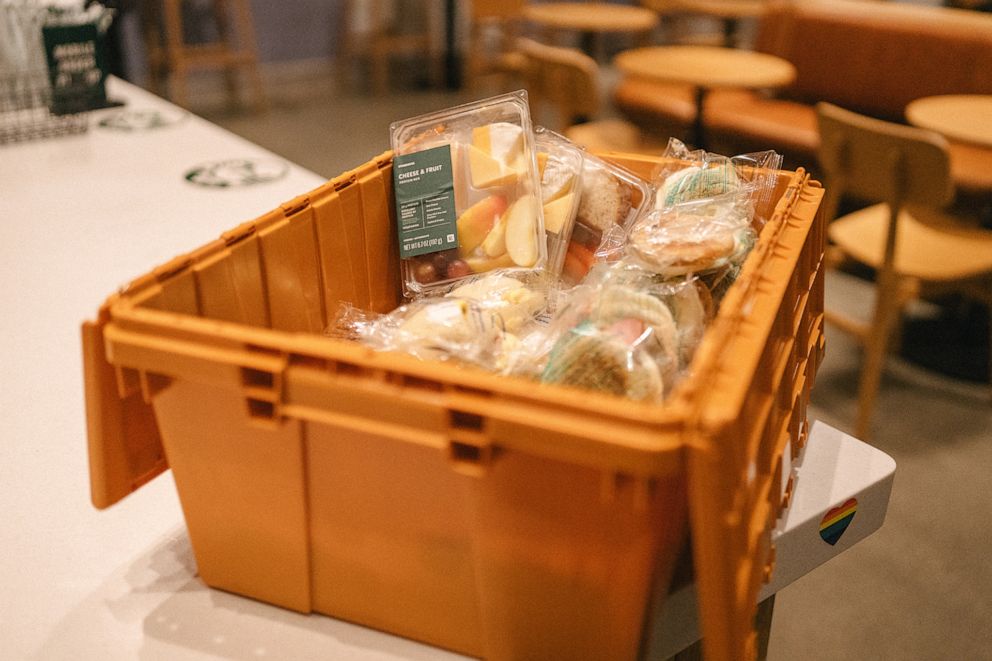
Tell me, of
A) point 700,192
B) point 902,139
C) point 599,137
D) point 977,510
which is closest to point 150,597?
point 700,192

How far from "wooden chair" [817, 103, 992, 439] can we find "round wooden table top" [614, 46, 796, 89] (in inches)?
37.5

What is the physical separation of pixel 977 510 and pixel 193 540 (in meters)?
2.15

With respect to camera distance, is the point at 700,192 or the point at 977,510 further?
the point at 977,510

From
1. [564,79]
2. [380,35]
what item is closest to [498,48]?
[380,35]

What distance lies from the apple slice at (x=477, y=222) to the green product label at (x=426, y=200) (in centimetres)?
1

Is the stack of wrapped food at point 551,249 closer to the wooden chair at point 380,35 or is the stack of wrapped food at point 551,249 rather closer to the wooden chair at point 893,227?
the wooden chair at point 893,227

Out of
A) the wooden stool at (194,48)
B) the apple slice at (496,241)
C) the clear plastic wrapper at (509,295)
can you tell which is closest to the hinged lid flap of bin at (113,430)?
the clear plastic wrapper at (509,295)

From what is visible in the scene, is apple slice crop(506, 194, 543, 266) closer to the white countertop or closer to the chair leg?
the white countertop

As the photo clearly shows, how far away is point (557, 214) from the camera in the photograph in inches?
40.7

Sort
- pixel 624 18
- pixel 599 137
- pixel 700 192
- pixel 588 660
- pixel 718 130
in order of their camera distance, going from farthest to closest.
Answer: pixel 624 18, pixel 718 130, pixel 599 137, pixel 700 192, pixel 588 660

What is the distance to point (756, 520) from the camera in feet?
2.18

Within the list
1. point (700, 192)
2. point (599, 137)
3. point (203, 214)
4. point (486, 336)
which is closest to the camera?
point (486, 336)

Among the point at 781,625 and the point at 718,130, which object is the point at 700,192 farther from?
the point at 718,130

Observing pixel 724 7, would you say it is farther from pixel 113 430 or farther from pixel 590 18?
pixel 113 430
